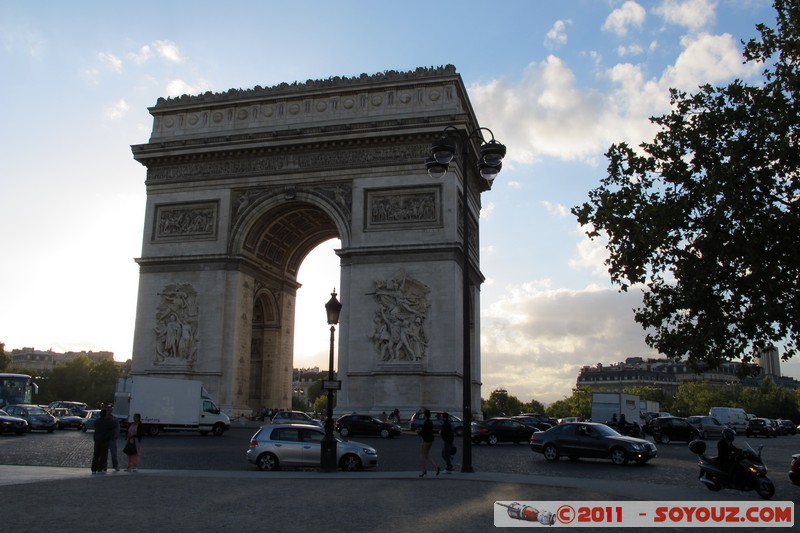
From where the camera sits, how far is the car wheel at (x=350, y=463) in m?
17.4

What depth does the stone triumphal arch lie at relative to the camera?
34.0 metres

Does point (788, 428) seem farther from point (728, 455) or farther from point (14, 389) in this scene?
point (14, 389)

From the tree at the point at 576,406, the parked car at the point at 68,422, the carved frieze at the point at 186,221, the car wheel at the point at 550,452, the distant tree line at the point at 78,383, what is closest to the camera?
the car wheel at the point at 550,452

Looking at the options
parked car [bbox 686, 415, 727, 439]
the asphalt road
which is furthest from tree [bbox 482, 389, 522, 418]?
the asphalt road

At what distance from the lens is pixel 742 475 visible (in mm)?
13188

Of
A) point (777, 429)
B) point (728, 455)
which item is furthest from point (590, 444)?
point (777, 429)

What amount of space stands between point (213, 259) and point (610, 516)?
100 ft

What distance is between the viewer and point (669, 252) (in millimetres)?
14680

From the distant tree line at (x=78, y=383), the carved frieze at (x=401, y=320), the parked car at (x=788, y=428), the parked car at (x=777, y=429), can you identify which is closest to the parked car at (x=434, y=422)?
the carved frieze at (x=401, y=320)

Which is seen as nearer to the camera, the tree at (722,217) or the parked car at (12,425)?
the tree at (722,217)

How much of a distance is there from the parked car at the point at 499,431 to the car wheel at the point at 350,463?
41.9ft

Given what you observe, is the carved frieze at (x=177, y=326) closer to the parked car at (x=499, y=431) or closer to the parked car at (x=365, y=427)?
the parked car at (x=365, y=427)

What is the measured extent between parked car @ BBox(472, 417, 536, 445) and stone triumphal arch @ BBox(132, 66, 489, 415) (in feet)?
10.5

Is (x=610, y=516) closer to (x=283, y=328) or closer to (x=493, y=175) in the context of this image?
(x=493, y=175)
